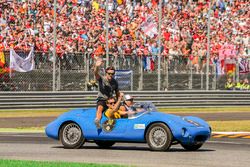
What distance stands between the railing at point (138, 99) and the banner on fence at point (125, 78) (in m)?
0.39

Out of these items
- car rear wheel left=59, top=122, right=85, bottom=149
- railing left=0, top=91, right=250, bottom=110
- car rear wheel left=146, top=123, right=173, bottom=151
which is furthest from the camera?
railing left=0, top=91, right=250, bottom=110

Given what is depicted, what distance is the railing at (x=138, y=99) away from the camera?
1313 inches

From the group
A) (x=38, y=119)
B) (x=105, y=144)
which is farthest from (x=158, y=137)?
(x=38, y=119)

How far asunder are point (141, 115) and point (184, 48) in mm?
18699

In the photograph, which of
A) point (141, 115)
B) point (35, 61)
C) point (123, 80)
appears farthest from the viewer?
→ point (123, 80)

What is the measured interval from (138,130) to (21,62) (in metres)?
16.1

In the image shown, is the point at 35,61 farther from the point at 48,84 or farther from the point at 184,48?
the point at 184,48

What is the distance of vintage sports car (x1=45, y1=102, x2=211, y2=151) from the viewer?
1603cm

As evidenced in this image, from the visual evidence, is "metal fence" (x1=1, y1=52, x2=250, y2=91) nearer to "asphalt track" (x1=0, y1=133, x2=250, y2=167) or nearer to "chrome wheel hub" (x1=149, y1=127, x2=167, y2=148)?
"asphalt track" (x1=0, y1=133, x2=250, y2=167)

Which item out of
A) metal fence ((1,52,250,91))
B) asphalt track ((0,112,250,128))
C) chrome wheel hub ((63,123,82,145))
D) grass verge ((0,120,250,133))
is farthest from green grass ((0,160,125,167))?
metal fence ((1,52,250,91))

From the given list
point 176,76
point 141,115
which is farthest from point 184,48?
point 141,115

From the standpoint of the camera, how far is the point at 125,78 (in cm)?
3425

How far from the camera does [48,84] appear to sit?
33.3 metres

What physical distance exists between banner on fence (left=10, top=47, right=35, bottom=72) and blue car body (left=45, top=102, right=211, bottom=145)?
14768 millimetres
